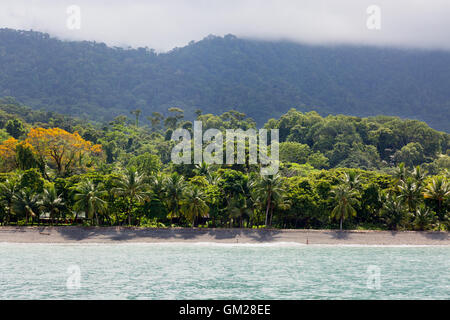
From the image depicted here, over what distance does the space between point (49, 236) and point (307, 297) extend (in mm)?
32530

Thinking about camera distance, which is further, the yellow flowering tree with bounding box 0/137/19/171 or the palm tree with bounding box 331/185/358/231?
the yellow flowering tree with bounding box 0/137/19/171

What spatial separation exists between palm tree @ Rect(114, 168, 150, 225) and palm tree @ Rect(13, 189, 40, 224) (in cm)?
897

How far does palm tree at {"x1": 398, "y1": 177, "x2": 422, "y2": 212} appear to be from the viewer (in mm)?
57125

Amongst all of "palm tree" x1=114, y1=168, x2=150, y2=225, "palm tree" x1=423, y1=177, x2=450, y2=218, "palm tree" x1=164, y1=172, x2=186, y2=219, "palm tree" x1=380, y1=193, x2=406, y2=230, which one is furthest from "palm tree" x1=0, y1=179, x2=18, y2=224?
"palm tree" x1=423, y1=177, x2=450, y2=218

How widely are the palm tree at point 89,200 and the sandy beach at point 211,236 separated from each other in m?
2.03

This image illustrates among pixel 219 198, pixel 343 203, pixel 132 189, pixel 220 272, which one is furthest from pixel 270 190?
pixel 220 272

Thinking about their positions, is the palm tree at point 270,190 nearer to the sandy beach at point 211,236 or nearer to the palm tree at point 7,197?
the sandy beach at point 211,236

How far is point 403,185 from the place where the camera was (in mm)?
58750

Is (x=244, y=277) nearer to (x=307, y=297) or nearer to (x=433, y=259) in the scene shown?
(x=307, y=297)

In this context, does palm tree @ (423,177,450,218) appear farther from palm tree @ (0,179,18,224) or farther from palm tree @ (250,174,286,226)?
palm tree @ (0,179,18,224)

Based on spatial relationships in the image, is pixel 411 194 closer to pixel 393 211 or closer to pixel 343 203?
pixel 393 211

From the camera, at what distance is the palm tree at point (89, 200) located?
5284 cm
